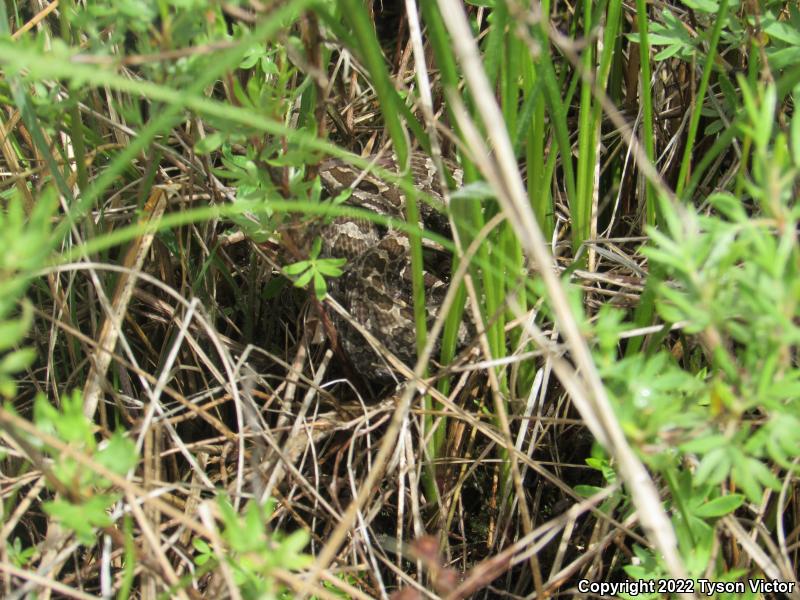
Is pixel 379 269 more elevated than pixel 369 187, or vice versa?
pixel 369 187

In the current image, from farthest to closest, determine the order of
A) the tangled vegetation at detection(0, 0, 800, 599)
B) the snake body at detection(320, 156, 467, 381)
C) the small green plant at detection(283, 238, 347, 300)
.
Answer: the snake body at detection(320, 156, 467, 381), the small green plant at detection(283, 238, 347, 300), the tangled vegetation at detection(0, 0, 800, 599)

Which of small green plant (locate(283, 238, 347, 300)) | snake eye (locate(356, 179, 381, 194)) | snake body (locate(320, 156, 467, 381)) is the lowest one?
snake body (locate(320, 156, 467, 381))

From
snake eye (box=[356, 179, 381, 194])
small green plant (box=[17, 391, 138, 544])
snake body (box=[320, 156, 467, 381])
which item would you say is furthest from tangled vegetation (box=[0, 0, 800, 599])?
snake eye (box=[356, 179, 381, 194])

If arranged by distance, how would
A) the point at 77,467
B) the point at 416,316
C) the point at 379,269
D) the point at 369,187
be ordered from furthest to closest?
the point at 369,187
the point at 379,269
the point at 416,316
the point at 77,467

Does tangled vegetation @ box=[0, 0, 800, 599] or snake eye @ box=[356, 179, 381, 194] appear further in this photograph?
snake eye @ box=[356, 179, 381, 194]

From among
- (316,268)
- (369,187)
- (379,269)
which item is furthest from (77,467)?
(369,187)

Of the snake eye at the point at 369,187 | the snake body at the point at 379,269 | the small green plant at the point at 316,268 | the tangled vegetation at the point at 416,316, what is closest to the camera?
the tangled vegetation at the point at 416,316

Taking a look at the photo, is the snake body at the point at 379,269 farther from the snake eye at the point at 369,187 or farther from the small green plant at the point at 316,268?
the small green plant at the point at 316,268

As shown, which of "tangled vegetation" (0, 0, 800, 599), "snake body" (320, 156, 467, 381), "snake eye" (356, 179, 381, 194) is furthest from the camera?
"snake eye" (356, 179, 381, 194)

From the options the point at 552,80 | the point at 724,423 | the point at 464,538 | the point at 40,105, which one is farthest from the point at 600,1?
the point at 464,538

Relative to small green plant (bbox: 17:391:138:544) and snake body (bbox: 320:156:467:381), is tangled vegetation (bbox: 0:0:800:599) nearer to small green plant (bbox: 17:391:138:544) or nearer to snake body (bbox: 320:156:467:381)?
small green plant (bbox: 17:391:138:544)

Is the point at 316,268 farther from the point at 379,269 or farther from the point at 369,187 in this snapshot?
the point at 369,187

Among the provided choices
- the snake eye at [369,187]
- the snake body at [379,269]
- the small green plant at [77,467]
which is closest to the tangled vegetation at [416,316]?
the small green plant at [77,467]

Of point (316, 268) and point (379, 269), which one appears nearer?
point (316, 268)
